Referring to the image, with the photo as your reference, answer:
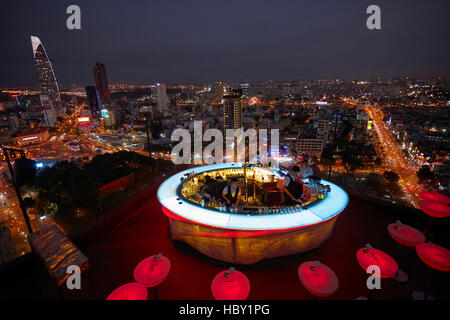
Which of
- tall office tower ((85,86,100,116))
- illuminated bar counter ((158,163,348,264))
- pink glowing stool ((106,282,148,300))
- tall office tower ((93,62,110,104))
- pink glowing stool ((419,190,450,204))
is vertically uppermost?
tall office tower ((93,62,110,104))

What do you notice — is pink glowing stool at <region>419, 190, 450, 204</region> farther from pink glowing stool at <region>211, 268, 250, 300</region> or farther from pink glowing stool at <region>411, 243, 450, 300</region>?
pink glowing stool at <region>211, 268, 250, 300</region>

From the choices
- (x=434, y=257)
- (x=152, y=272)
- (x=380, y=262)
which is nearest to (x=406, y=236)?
(x=434, y=257)

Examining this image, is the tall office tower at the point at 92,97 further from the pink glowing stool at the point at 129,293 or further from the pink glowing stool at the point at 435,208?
the pink glowing stool at the point at 435,208

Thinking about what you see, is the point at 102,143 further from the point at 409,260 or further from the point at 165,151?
the point at 409,260

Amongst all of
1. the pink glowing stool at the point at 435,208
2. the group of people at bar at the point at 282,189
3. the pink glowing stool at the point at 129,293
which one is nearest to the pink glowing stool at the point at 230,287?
the pink glowing stool at the point at 129,293

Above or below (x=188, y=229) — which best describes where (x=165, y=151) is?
below

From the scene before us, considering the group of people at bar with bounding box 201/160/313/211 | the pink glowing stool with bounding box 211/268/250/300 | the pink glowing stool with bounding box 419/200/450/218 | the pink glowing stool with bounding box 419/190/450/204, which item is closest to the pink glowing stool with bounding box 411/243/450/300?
the pink glowing stool with bounding box 419/200/450/218
